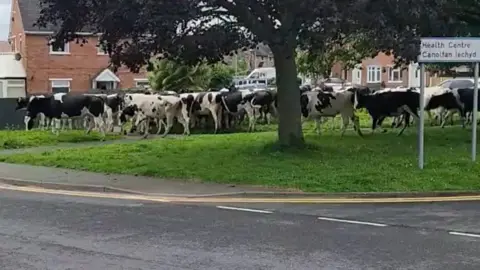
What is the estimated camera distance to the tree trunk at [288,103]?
20.4m

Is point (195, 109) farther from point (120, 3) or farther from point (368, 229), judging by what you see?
point (368, 229)

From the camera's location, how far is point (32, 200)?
1439 cm

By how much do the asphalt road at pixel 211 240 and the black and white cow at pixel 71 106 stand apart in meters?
15.4

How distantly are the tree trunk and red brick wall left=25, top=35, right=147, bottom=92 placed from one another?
113 ft

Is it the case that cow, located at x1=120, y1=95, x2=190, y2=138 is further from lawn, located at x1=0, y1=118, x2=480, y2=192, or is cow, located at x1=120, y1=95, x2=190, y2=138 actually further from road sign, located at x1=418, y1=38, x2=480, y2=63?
road sign, located at x1=418, y1=38, x2=480, y2=63

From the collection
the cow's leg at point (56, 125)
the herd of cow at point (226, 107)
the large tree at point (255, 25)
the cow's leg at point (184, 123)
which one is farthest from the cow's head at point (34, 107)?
the large tree at point (255, 25)

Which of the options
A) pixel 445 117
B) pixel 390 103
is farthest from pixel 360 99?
pixel 445 117

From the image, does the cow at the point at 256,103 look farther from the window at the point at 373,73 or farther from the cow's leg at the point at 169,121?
the window at the point at 373,73

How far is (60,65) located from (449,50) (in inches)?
1603

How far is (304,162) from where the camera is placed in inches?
723

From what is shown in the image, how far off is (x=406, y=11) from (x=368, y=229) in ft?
25.4

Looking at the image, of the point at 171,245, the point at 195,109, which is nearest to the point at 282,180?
the point at 171,245

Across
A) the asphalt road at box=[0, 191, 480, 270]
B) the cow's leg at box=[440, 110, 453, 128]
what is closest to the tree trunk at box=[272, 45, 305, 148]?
the asphalt road at box=[0, 191, 480, 270]

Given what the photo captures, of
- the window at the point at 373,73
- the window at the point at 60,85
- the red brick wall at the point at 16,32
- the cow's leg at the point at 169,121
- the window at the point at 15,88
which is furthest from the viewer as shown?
the window at the point at 373,73
